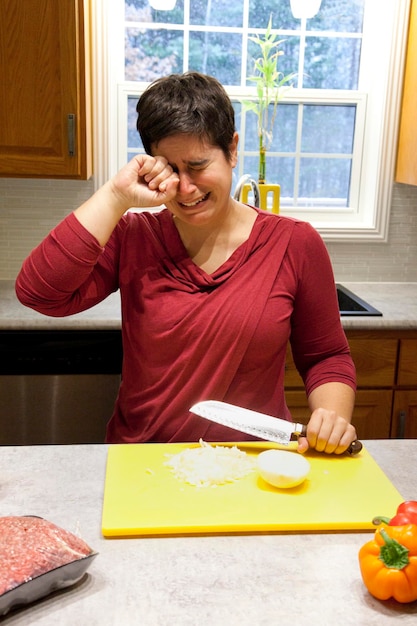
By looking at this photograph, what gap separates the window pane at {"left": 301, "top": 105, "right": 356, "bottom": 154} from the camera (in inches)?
125

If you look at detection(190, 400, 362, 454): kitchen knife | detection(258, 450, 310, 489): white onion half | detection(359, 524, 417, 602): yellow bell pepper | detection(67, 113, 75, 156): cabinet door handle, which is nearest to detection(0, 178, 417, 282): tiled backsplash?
detection(67, 113, 75, 156): cabinet door handle

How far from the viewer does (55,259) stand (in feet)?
4.70

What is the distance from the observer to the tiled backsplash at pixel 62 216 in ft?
9.68

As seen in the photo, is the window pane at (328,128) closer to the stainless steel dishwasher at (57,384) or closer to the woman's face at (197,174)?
the stainless steel dishwasher at (57,384)

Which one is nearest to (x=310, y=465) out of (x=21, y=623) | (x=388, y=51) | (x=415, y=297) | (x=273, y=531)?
(x=273, y=531)

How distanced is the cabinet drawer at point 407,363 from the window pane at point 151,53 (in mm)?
1531

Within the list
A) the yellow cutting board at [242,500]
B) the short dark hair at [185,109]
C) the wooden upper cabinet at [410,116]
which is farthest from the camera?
the wooden upper cabinet at [410,116]

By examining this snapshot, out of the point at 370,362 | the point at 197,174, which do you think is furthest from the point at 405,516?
the point at 370,362

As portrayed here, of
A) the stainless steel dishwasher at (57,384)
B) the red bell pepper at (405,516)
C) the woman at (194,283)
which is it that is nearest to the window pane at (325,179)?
the stainless steel dishwasher at (57,384)

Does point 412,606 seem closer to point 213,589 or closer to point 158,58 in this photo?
point 213,589

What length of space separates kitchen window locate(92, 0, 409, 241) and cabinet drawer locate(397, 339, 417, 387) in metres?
0.74

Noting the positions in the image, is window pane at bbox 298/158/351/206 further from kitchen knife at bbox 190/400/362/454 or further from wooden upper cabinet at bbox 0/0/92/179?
kitchen knife at bbox 190/400/362/454

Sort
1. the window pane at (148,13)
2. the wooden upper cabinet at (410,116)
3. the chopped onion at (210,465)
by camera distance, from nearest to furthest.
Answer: the chopped onion at (210,465) < the wooden upper cabinet at (410,116) < the window pane at (148,13)

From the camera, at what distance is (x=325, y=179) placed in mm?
3244
